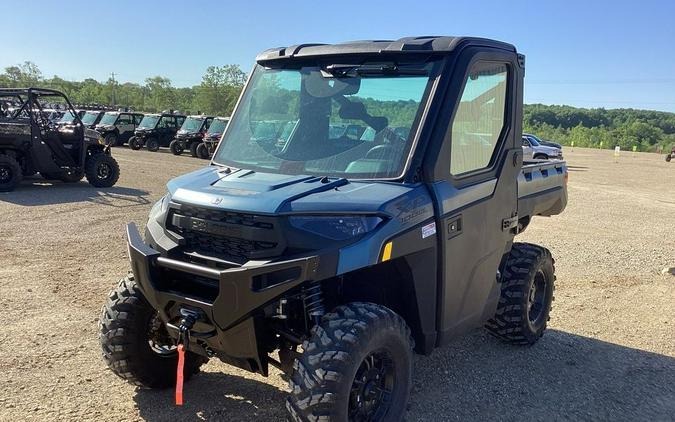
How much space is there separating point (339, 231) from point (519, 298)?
236cm

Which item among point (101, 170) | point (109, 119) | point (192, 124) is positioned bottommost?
point (101, 170)

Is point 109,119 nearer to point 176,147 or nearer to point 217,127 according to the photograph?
point 176,147

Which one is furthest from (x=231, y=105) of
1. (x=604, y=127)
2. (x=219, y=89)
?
(x=604, y=127)

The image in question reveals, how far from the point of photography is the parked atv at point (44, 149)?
511 inches

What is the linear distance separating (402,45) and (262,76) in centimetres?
106

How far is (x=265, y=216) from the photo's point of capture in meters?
2.91

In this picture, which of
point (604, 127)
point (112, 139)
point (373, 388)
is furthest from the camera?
point (604, 127)

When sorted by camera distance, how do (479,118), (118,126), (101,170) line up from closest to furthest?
(479,118)
(101,170)
(118,126)

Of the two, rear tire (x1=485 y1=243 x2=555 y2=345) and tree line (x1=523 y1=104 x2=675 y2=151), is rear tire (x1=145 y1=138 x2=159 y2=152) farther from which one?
tree line (x1=523 y1=104 x2=675 y2=151)

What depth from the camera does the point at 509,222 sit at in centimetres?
420

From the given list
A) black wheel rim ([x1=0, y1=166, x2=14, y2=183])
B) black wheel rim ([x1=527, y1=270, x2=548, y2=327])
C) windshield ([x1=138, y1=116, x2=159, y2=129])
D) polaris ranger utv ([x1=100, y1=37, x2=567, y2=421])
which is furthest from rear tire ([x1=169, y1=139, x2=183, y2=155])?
polaris ranger utv ([x1=100, y1=37, x2=567, y2=421])

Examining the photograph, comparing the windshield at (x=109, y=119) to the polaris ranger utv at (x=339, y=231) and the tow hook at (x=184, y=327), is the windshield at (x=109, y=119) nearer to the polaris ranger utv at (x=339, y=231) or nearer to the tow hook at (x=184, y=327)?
the polaris ranger utv at (x=339, y=231)

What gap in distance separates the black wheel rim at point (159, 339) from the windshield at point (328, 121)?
1140 mm

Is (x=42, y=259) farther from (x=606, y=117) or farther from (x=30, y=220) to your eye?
(x=606, y=117)
